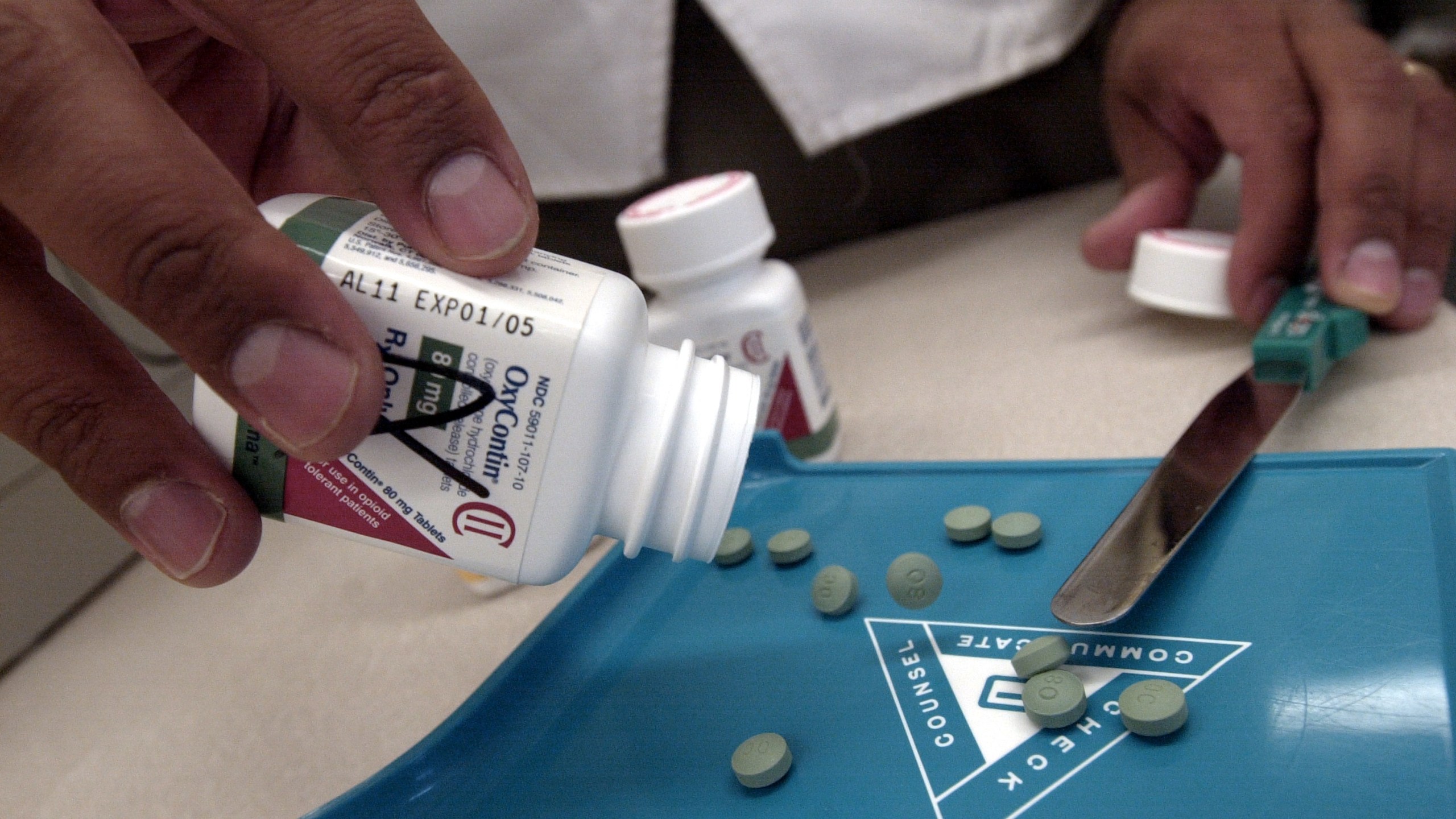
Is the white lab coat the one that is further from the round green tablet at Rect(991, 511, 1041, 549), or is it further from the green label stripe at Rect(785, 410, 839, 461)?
the round green tablet at Rect(991, 511, 1041, 549)

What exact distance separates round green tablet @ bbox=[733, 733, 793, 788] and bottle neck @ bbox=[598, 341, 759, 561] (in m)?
0.07

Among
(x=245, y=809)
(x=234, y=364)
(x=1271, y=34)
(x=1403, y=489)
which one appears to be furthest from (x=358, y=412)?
(x=1271, y=34)

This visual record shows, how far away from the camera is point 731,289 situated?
521 millimetres

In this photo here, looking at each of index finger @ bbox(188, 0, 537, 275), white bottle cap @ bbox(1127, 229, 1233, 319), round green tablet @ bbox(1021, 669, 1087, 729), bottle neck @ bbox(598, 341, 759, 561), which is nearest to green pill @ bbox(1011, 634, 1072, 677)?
round green tablet @ bbox(1021, 669, 1087, 729)

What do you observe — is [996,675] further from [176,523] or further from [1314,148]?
[1314,148]

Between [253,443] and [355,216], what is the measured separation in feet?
0.25

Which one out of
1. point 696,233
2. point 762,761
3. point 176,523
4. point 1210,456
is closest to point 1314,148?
point 1210,456

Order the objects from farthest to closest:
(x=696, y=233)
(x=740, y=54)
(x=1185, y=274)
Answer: (x=740, y=54) < (x=1185, y=274) < (x=696, y=233)

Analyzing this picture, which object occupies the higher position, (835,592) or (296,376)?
(296,376)

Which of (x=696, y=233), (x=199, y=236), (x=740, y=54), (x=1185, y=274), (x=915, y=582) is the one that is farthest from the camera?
(x=740, y=54)

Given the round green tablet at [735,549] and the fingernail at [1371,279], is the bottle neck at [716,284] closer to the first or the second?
the round green tablet at [735,549]

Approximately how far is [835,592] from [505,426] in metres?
0.17

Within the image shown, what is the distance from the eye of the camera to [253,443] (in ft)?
1.01

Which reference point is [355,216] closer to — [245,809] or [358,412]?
[358,412]
